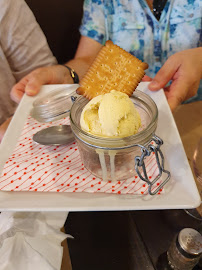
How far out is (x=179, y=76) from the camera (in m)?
0.73

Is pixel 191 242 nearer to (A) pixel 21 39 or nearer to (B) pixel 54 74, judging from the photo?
(B) pixel 54 74

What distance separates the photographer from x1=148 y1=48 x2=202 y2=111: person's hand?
2.23ft

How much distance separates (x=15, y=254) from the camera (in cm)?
40

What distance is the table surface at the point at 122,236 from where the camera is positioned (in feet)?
1.57

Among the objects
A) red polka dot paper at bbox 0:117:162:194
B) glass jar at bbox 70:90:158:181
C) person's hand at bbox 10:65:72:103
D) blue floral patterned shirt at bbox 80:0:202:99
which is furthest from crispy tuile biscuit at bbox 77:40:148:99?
blue floral patterned shirt at bbox 80:0:202:99

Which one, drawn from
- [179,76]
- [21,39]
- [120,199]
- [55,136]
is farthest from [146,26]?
[120,199]

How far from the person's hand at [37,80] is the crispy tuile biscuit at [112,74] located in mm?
254

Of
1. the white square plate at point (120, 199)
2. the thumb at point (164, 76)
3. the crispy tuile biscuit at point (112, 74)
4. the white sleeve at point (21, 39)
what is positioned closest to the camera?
the white square plate at point (120, 199)

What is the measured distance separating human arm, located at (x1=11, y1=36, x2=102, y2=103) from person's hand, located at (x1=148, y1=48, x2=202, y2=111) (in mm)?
320

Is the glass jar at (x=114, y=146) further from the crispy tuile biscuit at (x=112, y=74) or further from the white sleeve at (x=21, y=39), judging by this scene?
the white sleeve at (x=21, y=39)

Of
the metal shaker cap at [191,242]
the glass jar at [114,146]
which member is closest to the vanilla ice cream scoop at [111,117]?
the glass jar at [114,146]

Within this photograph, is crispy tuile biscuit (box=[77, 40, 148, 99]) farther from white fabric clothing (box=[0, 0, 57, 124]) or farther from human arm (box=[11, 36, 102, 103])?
white fabric clothing (box=[0, 0, 57, 124])

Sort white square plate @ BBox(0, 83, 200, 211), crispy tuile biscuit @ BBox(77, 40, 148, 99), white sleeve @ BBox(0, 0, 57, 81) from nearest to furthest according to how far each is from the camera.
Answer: white square plate @ BBox(0, 83, 200, 211)
crispy tuile biscuit @ BBox(77, 40, 148, 99)
white sleeve @ BBox(0, 0, 57, 81)

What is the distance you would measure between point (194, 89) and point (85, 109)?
49cm
